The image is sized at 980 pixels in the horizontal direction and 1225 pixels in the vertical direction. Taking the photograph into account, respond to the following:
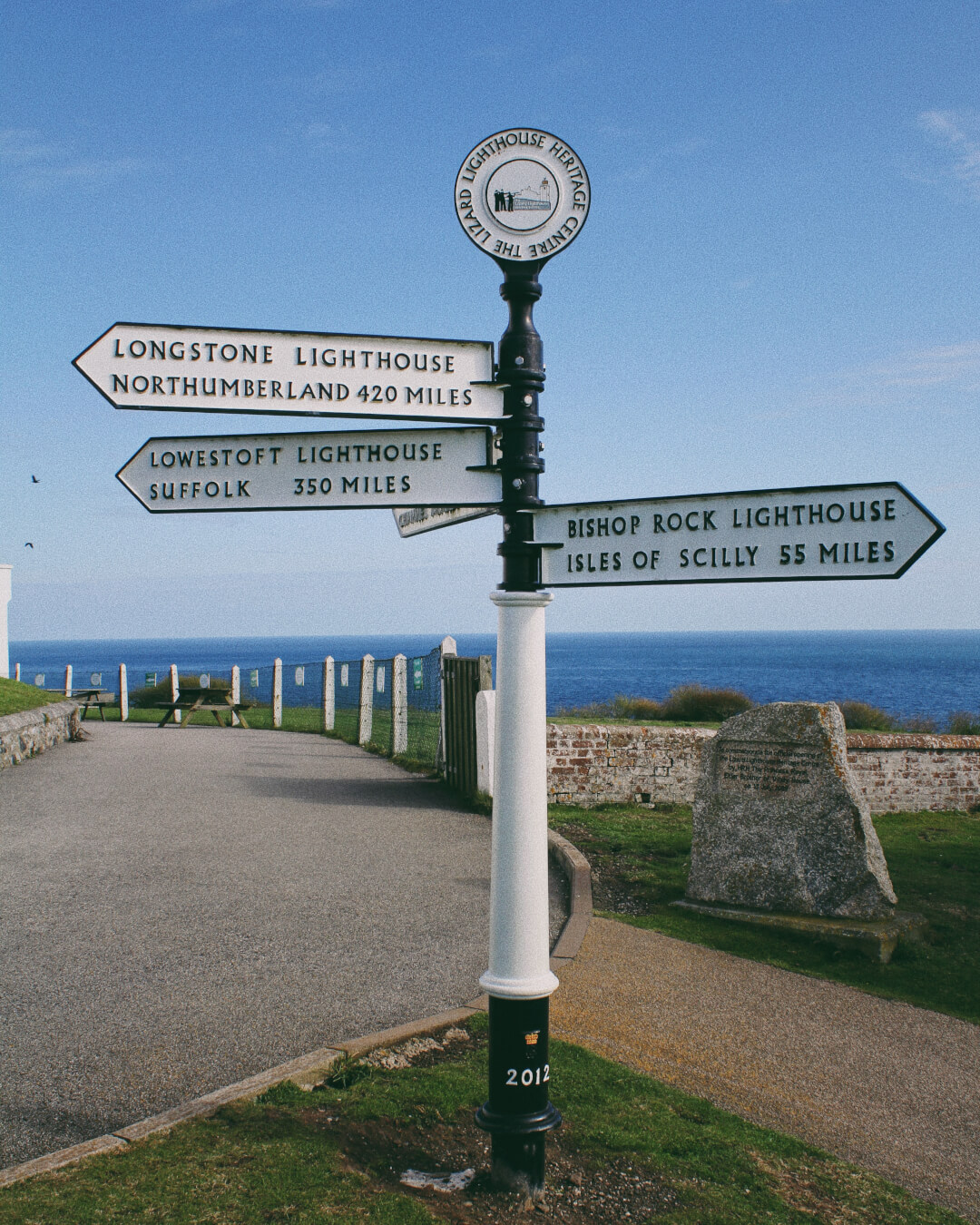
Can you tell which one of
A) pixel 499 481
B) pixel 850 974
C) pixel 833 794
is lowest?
pixel 850 974

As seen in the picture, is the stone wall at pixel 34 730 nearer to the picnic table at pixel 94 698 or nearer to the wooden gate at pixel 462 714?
the wooden gate at pixel 462 714

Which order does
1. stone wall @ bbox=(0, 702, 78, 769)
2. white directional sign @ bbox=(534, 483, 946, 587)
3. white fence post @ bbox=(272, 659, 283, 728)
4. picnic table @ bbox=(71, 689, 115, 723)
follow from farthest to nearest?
picnic table @ bbox=(71, 689, 115, 723) < white fence post @ bbox=(272, 659, 283, 728) < stone wall @ bbox=(0, 702, 78, 769) < white directional sign @ bbox=(534, 483, 946, 587)

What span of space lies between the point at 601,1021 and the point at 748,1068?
0.80 m

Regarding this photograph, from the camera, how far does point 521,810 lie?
10.2ft

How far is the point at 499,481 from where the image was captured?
3.30m

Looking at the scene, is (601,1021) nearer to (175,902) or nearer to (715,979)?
(715,979)

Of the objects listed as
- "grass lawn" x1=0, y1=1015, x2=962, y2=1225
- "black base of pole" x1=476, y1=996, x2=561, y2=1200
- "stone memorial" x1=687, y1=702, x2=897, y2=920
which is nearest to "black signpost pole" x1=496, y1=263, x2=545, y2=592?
"black base of pole" x1=476, y1=996, x2=561, y2=1200

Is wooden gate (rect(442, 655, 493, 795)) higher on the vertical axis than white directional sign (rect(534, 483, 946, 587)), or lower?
lower

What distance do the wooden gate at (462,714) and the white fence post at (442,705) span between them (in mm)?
133

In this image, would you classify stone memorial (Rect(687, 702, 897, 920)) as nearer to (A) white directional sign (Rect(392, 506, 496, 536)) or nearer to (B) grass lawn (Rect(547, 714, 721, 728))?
(B) grass lawn (Rect(547, 714, 721, 728))

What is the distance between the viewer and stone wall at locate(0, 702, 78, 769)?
542 inches

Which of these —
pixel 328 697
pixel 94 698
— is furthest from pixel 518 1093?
pixel 94 698

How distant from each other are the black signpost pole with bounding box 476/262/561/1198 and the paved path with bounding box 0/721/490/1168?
1679mm

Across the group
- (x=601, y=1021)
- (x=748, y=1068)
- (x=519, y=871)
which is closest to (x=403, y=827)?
(x=601, y=1021)
